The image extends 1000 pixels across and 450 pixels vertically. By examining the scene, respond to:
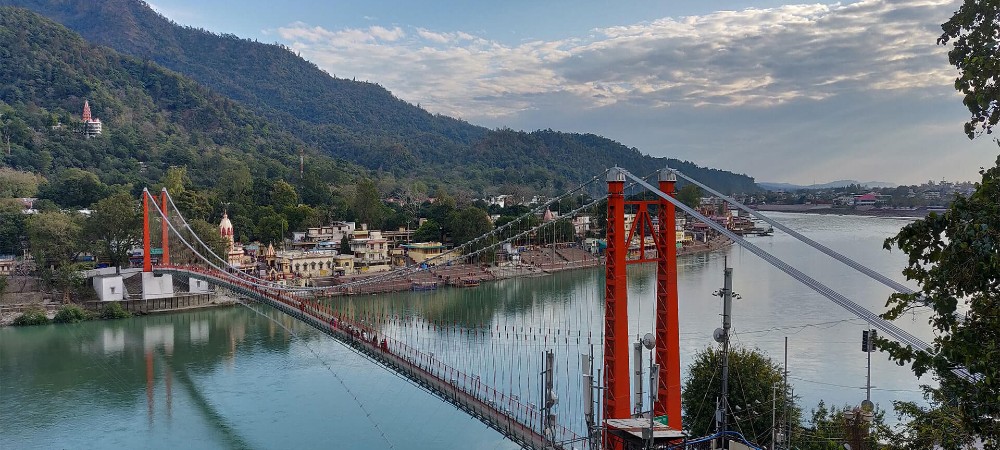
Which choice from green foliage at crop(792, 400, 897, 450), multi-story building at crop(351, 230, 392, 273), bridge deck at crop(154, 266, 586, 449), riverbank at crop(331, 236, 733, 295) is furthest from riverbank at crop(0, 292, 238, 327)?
green foliage at crop(792, 400, 897, 450)

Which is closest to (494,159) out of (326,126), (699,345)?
(326,126)

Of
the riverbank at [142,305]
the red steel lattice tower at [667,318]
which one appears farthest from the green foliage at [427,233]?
the red steel lattice tower at [667,318]

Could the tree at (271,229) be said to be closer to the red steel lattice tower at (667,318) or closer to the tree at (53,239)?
the tree at (53,239)

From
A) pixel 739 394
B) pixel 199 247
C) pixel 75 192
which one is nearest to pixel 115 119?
pixel 75 192

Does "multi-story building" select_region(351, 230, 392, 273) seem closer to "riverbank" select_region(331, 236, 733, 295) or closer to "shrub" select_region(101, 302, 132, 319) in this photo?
"riverbank" select_region(331, 236, 733, 295)

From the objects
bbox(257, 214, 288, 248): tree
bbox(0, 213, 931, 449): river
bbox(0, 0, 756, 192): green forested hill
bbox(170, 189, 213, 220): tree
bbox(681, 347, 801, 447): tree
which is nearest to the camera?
bbox(681, 347, 801, 447): tree

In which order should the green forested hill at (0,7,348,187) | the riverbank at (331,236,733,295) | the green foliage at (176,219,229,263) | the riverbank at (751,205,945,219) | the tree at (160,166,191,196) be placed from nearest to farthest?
the green foliage at (176,219,229,263) < the riverbank at (331,236,733,295) < the tree at (160,166,191,196) < the green forested hill at (0,7,348,187) < the riverbank at (751,205,945,219)

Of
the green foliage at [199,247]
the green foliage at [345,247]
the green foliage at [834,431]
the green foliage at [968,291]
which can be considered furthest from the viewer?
the green foliage at [345,247]
